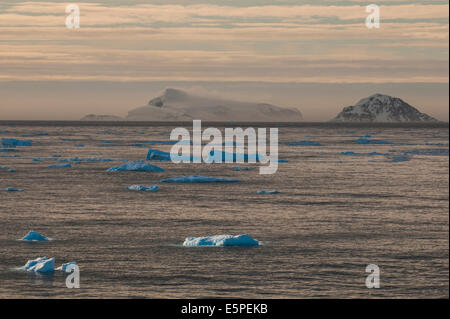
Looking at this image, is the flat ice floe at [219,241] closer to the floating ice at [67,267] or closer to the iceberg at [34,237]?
the floating ice at [67,267]

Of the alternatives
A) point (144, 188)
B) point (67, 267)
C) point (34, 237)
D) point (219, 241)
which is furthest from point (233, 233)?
point (144, 188)

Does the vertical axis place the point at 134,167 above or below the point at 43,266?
below

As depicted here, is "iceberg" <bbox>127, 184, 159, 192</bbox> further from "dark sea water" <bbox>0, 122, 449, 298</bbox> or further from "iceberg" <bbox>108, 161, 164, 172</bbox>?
"iceberg" <bbox>108, 161, 164, 172</bbox>

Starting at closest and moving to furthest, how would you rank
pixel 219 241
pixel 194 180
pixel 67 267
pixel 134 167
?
1. pixel 67 267
2. pixel 219 241
3. pixel 194 180
4. pixel 134 167

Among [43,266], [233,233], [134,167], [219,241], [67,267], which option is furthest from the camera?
[134,167]

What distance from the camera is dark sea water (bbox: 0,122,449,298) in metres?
18.0

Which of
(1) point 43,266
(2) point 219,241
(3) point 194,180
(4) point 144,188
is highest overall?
(1) point 43,266

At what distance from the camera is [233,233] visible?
2555 cm

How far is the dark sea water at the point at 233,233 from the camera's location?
1795cm

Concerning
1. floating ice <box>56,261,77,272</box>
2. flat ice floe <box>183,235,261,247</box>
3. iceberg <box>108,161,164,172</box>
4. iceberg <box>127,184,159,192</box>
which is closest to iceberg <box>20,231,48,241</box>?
floating ice <box>56,261,77,272</box>

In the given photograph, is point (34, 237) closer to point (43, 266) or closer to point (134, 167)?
point (43, 266)

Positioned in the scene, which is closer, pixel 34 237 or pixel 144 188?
pixel 34 237
